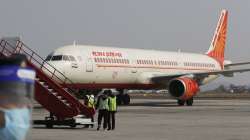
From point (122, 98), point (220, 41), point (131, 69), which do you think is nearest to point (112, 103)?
point (131, 69)

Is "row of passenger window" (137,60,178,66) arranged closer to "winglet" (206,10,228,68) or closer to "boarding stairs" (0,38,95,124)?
"winglet" (206,10,228,68)

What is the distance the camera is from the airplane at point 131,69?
3072 centimetres

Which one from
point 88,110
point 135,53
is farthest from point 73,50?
point 88,110

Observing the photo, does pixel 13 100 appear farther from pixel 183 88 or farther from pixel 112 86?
pixel 183 88

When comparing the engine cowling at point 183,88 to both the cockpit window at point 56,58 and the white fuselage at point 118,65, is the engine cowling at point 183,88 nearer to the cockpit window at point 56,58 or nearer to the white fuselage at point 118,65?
the white fuselage at point 118,65

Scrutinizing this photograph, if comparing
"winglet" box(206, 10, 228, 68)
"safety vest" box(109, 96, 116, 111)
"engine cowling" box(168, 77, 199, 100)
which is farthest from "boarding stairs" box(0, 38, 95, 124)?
"winglet" box(206, 10, 228, 68)

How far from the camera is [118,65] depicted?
33562 millimetres

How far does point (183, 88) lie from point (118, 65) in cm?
406

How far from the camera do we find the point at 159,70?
3731cm

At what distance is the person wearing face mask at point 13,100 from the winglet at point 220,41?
42473mm

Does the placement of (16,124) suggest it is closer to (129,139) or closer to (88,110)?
(129,139)

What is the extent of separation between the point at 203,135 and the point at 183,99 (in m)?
19.8

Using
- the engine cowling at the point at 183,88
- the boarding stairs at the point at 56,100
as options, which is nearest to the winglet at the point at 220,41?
the engine cowling at the point at 183,88

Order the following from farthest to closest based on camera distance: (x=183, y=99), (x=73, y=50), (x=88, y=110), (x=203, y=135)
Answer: (x=183, y=99) → (x=73, y=50) → (x=88, y=110) → (x=203, y=135)
